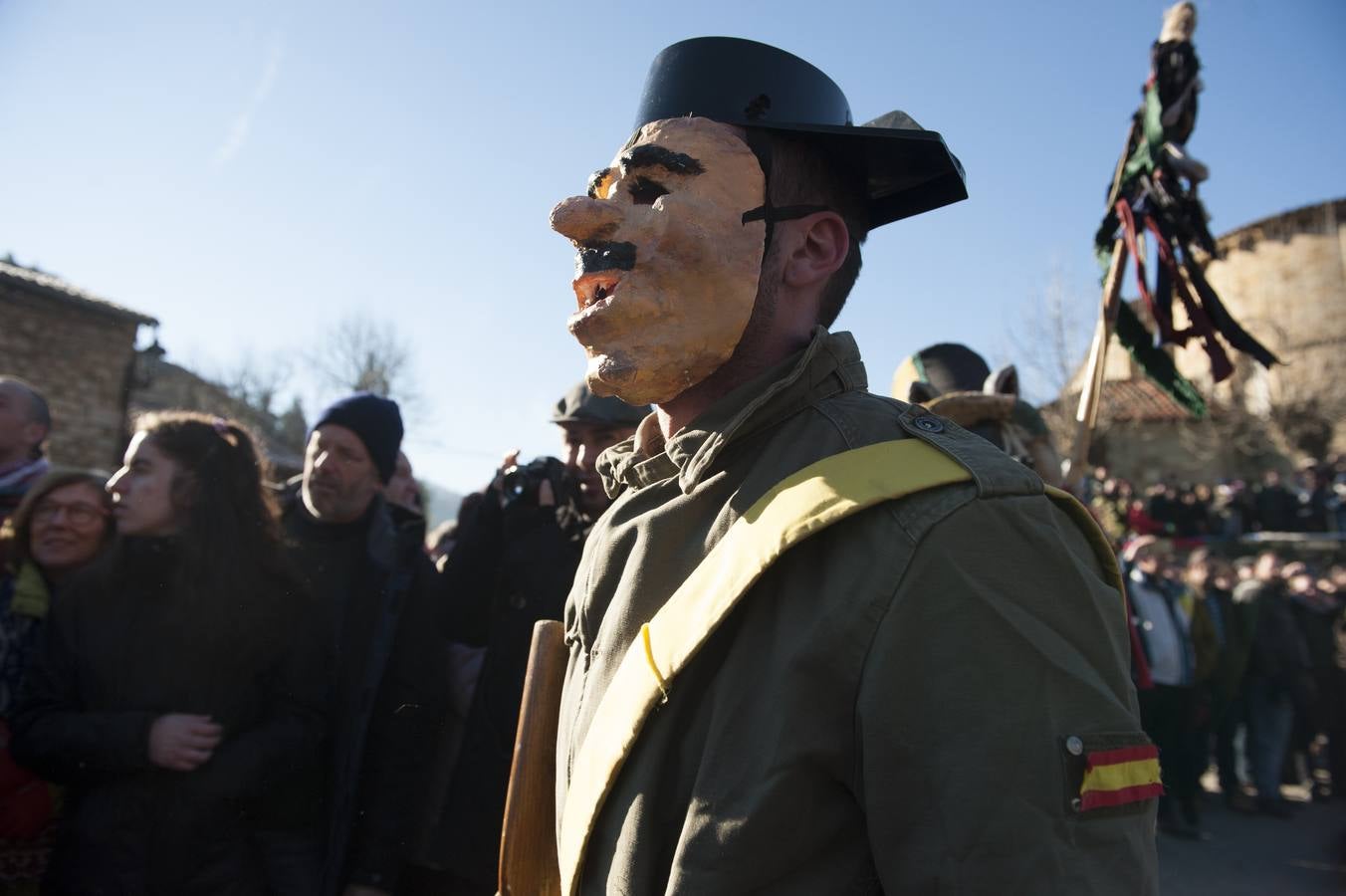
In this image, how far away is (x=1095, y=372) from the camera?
2.98 metres

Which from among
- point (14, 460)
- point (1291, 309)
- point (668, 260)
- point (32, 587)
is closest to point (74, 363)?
point (14, 460)

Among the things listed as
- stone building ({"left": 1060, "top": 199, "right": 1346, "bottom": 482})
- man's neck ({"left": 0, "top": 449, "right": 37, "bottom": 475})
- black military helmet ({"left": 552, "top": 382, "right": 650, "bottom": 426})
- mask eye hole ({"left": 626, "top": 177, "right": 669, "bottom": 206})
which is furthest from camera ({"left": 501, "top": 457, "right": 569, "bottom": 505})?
stone building ({"left": 1060, "top": 199, "right": 1346, "bottom": 482})

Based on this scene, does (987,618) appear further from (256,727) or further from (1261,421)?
(1261,421)

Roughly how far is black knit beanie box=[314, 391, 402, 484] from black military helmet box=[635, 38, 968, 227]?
88.0 inches

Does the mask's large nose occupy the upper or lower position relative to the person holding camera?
upper

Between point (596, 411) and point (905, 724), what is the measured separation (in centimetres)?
249

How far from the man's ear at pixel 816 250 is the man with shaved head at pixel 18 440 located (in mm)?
3770

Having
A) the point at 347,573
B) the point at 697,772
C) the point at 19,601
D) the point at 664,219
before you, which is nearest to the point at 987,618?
the point at 697,772

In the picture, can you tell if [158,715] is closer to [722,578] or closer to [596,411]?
[596,411]

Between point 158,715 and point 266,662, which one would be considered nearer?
point 158,715

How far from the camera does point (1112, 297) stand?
10.5 ft

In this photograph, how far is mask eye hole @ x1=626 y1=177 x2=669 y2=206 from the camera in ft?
5.18

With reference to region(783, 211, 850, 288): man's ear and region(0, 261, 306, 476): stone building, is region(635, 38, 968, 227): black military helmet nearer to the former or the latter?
region(783, 211, 850, 288): man's ear

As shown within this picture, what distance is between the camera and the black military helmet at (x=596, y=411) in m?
3.39
